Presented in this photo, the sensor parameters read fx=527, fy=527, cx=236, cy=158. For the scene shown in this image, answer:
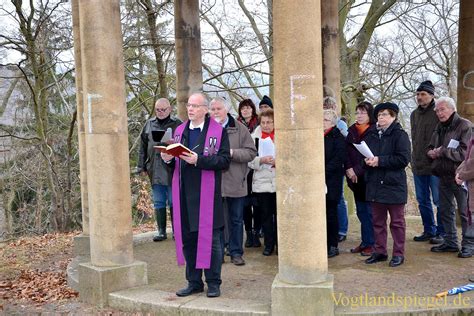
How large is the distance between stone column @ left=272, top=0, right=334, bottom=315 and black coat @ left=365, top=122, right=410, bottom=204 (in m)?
1.62

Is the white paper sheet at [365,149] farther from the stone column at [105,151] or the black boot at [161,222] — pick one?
the black boot at [161,222]

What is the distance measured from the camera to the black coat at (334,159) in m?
6.29

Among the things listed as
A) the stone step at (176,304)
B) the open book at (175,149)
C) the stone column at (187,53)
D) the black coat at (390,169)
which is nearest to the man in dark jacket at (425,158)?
the black coat at (390,169)

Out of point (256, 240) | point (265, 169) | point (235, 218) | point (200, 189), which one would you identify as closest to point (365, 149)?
point (265, 169)

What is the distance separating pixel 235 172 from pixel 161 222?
231 centimetres

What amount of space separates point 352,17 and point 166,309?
39.9 feet

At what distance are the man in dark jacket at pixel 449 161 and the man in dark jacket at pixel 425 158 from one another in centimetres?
32

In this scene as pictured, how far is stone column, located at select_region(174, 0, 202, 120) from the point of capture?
866 centimetres

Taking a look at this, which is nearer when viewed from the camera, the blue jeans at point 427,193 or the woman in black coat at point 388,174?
the woman in black coat at point 388,174

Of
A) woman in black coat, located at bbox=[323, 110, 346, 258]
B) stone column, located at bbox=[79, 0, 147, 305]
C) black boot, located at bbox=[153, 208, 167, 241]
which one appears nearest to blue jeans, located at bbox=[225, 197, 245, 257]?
woman in black coat, located at bbox=[323, 110, 346, 258]

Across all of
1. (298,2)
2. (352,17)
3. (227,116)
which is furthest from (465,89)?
(352,17)

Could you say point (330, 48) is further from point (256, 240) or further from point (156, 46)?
point (156, 46)

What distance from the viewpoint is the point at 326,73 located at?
879cm

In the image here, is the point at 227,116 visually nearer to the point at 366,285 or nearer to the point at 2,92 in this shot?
the point at 366,285
